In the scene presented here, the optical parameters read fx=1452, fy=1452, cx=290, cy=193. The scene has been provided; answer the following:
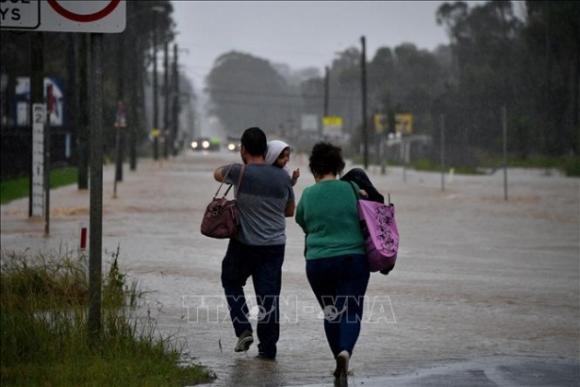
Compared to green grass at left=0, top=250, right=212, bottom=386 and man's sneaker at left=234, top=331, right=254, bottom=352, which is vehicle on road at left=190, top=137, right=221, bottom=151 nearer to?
green grass at left=0, top=250, right=212, bottom=386

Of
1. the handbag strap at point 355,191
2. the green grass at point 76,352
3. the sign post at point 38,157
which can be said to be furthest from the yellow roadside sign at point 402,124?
the handbag strap at point 355,191

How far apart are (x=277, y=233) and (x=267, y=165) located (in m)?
0.51

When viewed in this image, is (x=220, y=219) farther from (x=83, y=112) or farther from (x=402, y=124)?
(x=402, y=124)

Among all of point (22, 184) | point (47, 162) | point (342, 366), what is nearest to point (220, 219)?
point (342, 366)

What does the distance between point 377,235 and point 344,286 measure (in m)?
0.41

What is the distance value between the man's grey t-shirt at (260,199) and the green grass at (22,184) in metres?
24.2

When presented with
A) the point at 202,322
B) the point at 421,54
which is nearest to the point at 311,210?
the point at 202,322

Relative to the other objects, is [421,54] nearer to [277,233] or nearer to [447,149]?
[447,149]

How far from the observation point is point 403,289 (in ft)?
53.4

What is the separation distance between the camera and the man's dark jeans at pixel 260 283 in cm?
1062

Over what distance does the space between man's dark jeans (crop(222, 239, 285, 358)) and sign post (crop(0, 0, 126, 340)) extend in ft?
3.81

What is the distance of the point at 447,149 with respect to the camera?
79812 mm

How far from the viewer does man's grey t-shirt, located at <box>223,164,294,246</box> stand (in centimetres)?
1054

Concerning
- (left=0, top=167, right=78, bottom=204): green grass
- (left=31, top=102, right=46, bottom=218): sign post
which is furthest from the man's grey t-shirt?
(left=0, top=167, right=78, bottom=204): green grass
